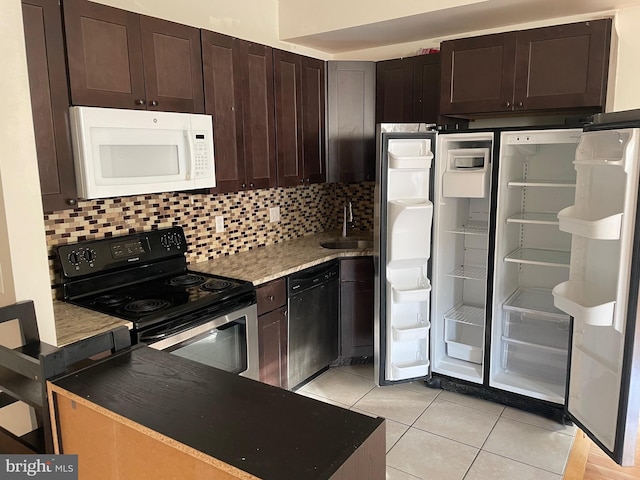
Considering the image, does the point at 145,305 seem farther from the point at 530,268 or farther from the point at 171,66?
the point at 530,268

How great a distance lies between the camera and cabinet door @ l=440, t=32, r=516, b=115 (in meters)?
2.97

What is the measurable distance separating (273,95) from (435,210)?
132cm

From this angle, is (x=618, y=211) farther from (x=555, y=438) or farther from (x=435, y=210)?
(x=555, y=438)

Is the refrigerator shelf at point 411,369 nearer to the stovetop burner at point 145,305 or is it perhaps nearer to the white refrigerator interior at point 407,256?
the white refrigerator interior at point 407,256

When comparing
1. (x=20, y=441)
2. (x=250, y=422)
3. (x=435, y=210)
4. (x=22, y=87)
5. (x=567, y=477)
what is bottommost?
(x=567, y=477)

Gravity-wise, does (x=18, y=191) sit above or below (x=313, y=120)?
below

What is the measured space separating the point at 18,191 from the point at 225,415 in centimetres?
106

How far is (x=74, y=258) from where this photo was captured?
249 cm

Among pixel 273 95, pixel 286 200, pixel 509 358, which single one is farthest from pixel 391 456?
pixel 273 95

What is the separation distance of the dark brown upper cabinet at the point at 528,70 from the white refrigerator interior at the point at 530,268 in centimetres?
27

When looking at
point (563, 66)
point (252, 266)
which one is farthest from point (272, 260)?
point (563, 66)

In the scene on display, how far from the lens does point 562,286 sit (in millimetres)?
2684

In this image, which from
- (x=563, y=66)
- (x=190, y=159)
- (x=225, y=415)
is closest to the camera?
(x=225, y=415)

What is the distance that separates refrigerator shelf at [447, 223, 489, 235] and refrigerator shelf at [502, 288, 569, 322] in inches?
19.6
